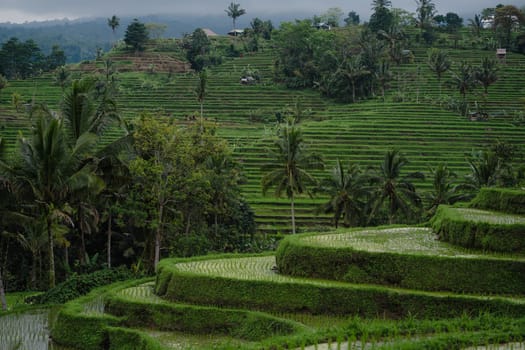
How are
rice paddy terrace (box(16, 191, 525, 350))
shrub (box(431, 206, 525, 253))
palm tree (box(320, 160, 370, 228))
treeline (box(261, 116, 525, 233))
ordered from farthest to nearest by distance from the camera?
1. palm tree (box(320, 160, 370, 228))
2. treeline (box(261, 116, 525, 233))
3. shrub (box(431, 206, 525, 253))
4. rice paddy terrace (box(16, 191, 525, 350))

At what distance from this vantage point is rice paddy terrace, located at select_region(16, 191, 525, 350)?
631 inches

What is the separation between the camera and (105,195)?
80.3ft

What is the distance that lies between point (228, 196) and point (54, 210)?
32.0 ft

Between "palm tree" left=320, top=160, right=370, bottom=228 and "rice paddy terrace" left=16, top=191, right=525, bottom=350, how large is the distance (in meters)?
10.8

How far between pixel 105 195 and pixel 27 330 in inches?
288

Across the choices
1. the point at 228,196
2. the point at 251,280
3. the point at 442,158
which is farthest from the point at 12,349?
the point at 442,158

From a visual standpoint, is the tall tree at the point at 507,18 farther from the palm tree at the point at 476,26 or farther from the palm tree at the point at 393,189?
the palm tree at the point at 393,189

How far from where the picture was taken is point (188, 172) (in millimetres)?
25672

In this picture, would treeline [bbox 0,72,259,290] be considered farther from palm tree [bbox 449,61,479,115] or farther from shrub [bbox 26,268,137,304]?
palm tree [bbox 449,61,479,115]

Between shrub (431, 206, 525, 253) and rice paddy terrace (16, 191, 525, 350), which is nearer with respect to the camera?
rice paddy terrace (16, 191, 525, 350)

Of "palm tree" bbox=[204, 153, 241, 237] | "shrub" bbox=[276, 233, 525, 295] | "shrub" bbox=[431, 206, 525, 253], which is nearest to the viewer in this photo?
"shrub" bbox=[276, 233, 525, 295]

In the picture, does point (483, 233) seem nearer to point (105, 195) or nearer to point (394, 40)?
point (105, 195)

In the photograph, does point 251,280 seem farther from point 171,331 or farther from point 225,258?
point 225,258

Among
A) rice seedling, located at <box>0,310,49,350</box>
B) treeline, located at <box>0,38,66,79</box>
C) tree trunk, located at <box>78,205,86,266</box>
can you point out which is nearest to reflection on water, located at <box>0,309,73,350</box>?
rice seedling, located at <box>0,310,49,350</box>
